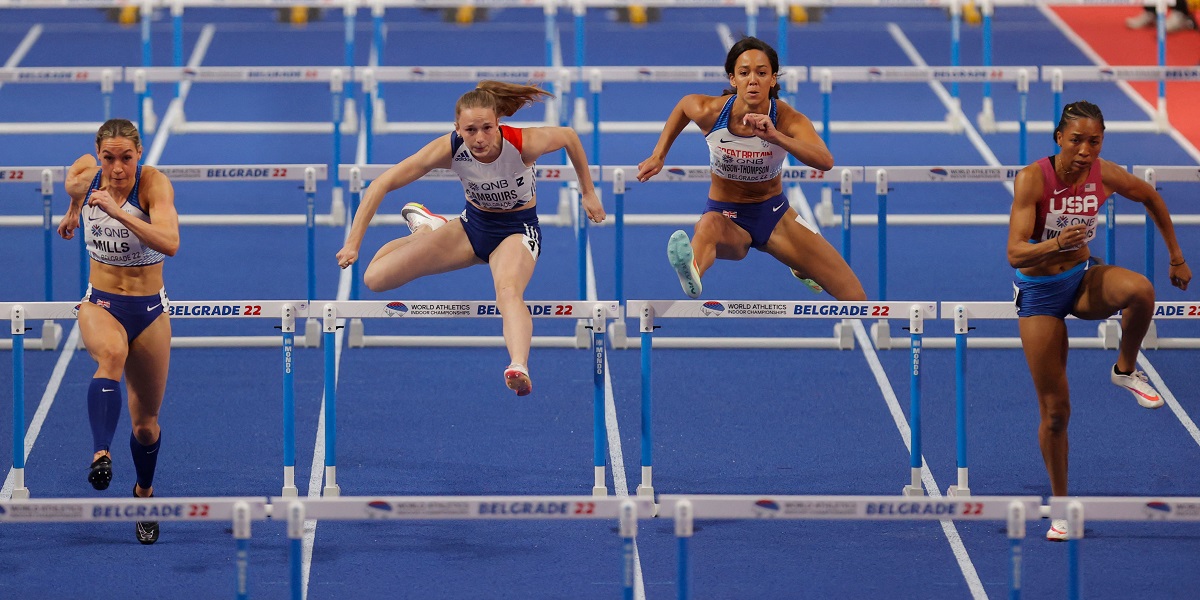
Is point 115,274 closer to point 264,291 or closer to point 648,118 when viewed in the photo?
point 264,291

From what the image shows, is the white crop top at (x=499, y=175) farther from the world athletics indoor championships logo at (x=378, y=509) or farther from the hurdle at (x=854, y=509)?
the hurdle at (x=854, y=509)

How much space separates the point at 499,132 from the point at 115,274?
1719mm

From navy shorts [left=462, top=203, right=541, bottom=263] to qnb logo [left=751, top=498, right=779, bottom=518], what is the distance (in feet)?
8.32

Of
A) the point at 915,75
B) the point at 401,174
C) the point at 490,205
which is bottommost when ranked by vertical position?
the point at 490,205

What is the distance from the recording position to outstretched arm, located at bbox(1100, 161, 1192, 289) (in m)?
7.22

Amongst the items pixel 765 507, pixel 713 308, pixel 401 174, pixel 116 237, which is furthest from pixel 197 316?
pixel 765 507

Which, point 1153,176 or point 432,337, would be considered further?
point 432,337

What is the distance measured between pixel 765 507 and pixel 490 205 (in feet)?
8.77

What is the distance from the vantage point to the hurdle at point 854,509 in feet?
17.6

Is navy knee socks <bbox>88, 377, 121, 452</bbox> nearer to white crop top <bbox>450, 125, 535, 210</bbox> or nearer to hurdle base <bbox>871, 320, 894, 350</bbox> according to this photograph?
white crop top <bbox>450, 125, 535, 210</bbox>

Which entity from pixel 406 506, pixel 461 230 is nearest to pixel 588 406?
pixel 461 230

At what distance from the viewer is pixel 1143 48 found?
16125mm

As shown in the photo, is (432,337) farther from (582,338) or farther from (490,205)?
(490,205)

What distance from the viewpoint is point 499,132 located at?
7523mm
